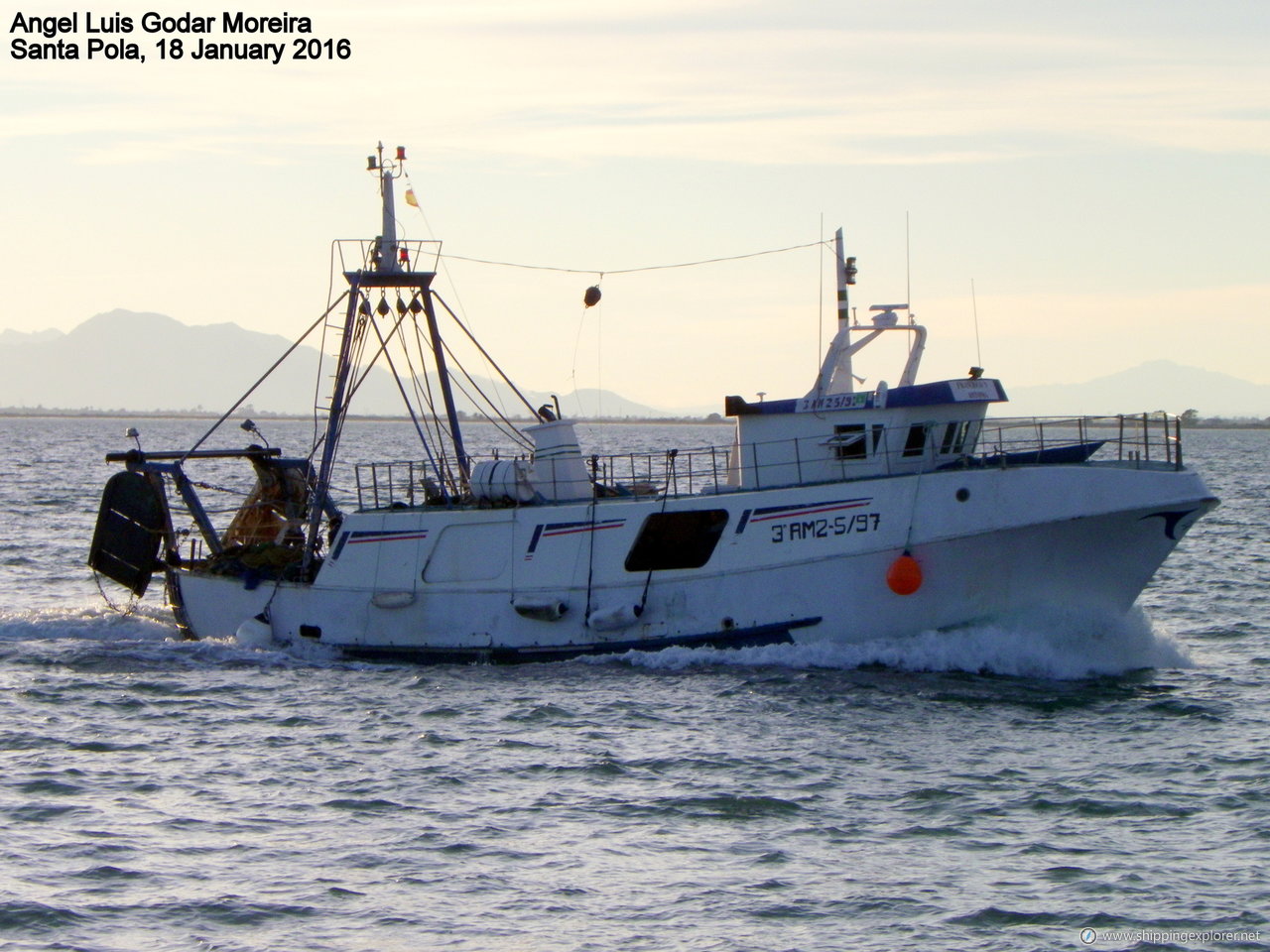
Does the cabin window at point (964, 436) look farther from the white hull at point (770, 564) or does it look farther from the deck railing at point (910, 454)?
the white hull at point (770, 564)

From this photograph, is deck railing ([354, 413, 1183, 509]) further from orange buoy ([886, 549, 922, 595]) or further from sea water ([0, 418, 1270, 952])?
sea water ([0, 418, 1270, 952])

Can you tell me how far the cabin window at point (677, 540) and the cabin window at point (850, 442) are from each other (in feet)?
6.76

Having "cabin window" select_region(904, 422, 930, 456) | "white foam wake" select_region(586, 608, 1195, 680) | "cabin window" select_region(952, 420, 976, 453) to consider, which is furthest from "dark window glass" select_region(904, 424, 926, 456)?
Answer: "white foam wake" select_region(586, 608, 1195, 680)

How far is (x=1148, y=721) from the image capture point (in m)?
18.6

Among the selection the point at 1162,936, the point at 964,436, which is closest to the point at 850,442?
the point at 964,436

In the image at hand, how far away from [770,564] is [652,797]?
247 inches

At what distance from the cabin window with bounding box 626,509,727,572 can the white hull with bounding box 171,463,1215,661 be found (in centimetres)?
10

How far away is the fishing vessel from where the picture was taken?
20.6m

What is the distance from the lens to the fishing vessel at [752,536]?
67.5 feet

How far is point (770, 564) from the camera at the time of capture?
21.2 m

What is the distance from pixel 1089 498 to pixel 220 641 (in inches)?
551

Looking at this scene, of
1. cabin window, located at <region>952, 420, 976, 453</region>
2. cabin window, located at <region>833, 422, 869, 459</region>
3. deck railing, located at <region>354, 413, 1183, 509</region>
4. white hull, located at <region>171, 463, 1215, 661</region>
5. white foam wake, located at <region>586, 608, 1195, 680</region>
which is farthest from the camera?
cabin window, located at <region>833, 422, 869, 459</region>

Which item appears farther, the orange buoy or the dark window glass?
the dark window glass

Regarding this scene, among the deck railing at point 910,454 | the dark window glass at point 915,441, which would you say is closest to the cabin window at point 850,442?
the deck railing at point 910,454
